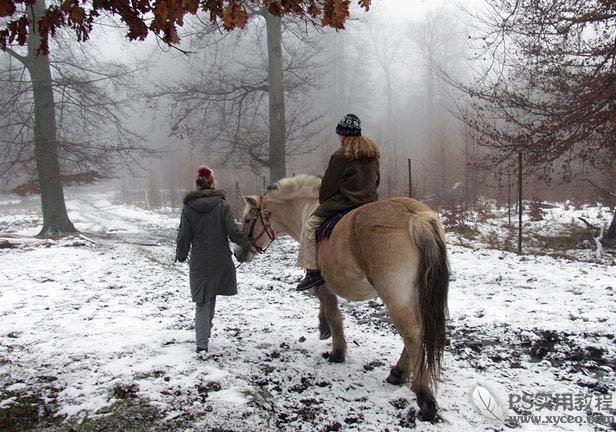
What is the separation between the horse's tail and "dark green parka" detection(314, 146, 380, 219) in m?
0.97

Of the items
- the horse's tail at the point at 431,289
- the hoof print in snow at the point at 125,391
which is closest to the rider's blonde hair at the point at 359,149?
the horse's tail at the point at 431,289

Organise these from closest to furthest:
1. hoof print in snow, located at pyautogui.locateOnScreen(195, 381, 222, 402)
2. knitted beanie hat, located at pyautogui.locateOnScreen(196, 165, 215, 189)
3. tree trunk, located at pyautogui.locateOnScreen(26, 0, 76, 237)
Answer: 1. hoof print in snow, located at pyautogui.locateOnScreen(195, 381, 222, 402)
2. knitted beanie hat, located at pyautogui.locateOnScreen(196, 165, 215, 189)
3. tree trunk, located at pyautogui.locateOnScreen(26, 0, 76, 237)

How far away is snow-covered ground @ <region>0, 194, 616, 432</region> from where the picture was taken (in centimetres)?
329

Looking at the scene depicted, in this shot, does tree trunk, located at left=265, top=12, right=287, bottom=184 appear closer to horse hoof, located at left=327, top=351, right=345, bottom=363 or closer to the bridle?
the bridle

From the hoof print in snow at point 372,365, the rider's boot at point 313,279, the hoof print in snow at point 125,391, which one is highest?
the rider's boot at point 313,279

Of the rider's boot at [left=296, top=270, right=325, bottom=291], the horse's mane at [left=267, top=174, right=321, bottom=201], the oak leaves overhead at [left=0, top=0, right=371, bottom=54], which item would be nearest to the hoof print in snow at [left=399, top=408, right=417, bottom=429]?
the rider's boot at [left=296, top=270, right=325, bottom=291]

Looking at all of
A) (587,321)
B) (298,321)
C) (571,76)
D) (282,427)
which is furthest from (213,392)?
(571,76)

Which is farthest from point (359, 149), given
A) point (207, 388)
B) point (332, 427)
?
point (207, 388)

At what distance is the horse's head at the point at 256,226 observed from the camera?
4.89 meters

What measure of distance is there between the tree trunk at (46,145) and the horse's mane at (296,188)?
11.3 m

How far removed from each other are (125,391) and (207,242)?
1.62 metres

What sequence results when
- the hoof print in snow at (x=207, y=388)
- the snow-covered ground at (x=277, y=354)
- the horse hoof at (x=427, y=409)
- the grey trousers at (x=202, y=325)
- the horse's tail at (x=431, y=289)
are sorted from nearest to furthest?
1. the horse's tail at (x=431, y=289)
2. the horse hoof at (x=427, y=409)
3. the snow-covered ground at (x=277, y=354)
4. the hoof print in snow at (x=207, y=388)
5. the grey trousers at (x=202, y=325)

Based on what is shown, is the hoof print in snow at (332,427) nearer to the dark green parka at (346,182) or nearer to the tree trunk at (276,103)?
the dark green parka at (346,182)

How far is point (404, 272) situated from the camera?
3.16 m
